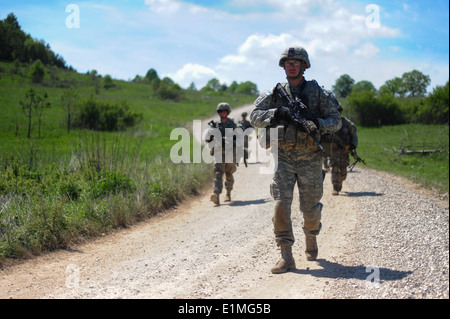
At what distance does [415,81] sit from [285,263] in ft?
258

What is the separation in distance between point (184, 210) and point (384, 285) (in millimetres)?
6647

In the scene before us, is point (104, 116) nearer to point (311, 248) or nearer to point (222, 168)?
point (222, 168)

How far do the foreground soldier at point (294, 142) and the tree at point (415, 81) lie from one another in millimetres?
76692

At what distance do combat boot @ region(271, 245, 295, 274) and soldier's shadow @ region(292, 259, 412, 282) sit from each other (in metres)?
0.09

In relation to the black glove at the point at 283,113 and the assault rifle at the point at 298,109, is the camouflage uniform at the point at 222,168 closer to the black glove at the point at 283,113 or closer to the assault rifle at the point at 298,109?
the assault rifle at the point at 298,109

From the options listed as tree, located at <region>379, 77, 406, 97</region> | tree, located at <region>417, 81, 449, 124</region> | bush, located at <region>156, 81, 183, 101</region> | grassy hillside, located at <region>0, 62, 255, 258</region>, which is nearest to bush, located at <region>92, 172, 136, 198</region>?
grassy hillside, located at <region>0, 62, 255, 258</region>

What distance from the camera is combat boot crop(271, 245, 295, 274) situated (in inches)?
199

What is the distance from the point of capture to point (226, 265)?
5.51 metres

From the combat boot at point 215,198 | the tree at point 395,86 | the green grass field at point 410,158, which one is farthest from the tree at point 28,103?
the tree at point 395,86

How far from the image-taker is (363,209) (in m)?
9.09

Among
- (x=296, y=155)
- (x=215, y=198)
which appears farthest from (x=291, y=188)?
(x=215, y=198)

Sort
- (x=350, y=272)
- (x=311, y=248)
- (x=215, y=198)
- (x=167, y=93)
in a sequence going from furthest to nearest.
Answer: (x=167, y=93)
(x=215, y=198)
(x=311, y=248)
(x=350, y=272)

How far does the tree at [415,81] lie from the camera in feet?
247
